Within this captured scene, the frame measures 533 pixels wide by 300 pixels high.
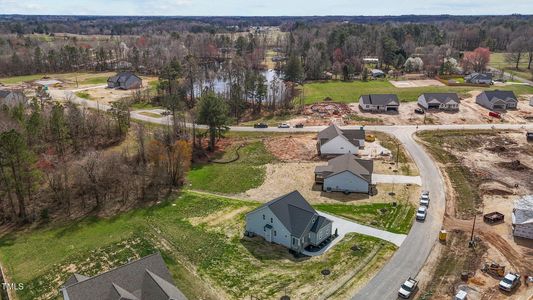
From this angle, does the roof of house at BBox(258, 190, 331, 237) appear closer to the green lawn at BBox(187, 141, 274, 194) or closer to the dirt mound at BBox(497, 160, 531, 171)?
the green lawn at BBox(187, 141, 274, 194)

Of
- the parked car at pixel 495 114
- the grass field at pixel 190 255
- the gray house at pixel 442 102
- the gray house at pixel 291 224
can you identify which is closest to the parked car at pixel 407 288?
the grass field at pixel 190 255

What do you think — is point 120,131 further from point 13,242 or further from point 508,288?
point 508,288

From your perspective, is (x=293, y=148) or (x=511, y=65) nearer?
(x=293, y=148)

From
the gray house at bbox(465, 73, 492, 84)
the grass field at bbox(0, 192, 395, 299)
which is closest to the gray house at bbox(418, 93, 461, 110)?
the gray house at bbox(465, 73, 492, 84)

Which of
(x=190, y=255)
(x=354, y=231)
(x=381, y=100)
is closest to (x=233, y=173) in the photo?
(x=190, y=255)

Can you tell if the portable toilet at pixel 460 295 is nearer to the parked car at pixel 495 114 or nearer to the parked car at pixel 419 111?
the parked car at pixel 419 111

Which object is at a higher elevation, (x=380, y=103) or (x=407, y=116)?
(x=380, y=103)

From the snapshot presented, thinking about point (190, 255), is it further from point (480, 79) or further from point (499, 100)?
point (480, 79)
